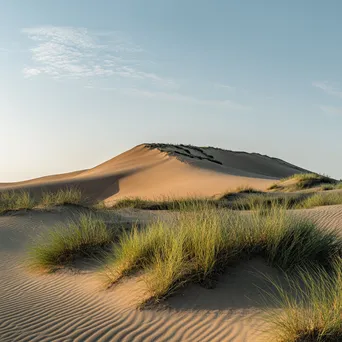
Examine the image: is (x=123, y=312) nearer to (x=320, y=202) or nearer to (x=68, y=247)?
(x=68, y=247)

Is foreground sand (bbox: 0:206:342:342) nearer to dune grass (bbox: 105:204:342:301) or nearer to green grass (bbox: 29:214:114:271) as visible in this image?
dune grass (bbox: 105:204:342:301)

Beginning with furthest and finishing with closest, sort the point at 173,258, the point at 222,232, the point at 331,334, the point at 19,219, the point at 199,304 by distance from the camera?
1. the point at 19,219
2. the point at 222,232
3. the point at 173,258
4. the point at 199,304
5. the point at 331,334

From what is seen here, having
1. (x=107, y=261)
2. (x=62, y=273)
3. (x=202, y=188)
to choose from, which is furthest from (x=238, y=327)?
(x=202, y=188)

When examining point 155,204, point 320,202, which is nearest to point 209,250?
point 320,202

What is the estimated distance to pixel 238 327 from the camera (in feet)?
15.1

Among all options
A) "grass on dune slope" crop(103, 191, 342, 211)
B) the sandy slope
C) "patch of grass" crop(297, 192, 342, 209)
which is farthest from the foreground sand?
the sandy slope

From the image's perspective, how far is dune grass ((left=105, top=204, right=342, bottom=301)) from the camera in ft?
18.2

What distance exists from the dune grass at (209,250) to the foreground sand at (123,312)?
206 millimetres

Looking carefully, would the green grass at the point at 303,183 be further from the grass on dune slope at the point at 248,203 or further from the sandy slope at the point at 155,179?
the grass on dune slope at the point at 248,203

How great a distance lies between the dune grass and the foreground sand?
206 mm

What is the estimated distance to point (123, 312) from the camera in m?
5.20

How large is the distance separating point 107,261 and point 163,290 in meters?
2.19

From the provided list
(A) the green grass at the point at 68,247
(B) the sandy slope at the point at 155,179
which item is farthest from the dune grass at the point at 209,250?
(B) the sandy slope at the point at 155,179

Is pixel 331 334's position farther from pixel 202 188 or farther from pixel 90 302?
pixel 202 188
